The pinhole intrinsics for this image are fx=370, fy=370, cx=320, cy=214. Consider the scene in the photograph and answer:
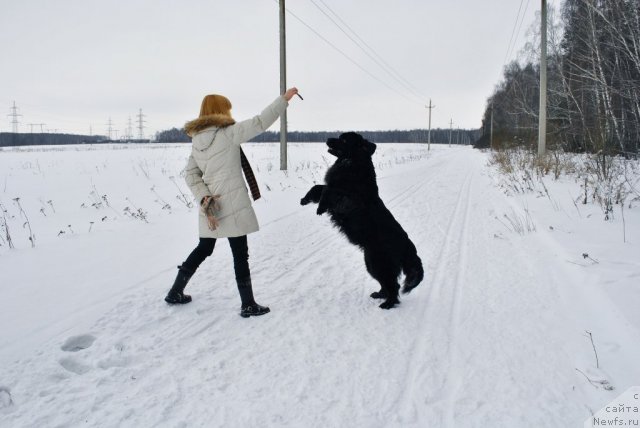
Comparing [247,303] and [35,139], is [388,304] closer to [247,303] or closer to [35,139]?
[247,303]

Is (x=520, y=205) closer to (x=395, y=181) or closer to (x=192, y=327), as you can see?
(x=395, y=181)

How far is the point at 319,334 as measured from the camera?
2.87 meters

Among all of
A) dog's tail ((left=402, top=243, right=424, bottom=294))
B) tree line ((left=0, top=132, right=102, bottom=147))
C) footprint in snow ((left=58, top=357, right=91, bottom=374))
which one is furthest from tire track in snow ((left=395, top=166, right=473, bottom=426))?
tree line ((left=0, top=132, right=102, bottom=147))

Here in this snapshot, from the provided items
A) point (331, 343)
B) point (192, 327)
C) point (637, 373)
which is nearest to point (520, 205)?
point (637, 373)

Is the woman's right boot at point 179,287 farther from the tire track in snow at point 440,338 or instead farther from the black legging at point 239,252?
the tire track in snow at point 440,338

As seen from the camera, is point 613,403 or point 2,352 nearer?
point 613,403

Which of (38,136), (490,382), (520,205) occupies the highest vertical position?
(38,136)

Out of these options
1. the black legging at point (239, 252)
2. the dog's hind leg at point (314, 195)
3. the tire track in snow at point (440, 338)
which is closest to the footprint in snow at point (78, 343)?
the black legging at point (239, 252)

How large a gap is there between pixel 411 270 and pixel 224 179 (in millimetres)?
1862

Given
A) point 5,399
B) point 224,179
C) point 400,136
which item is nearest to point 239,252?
point 224,179

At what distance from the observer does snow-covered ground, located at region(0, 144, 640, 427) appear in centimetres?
204

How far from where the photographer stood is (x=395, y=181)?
12625mm

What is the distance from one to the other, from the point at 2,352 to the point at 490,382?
3.20 m

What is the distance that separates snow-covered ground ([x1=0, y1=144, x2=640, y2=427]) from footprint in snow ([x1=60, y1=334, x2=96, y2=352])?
1cm
